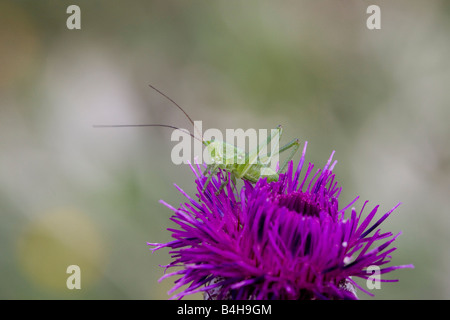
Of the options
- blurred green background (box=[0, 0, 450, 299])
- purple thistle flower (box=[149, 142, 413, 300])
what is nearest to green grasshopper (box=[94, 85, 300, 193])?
purple thistle flower (box=[149, 142, 413, 300])

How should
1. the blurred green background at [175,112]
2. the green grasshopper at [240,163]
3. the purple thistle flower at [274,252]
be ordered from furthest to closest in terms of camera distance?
the blurred green background at [175,112] → the green grasshopper at [240,163] → the purple thistle flower at [274,252]

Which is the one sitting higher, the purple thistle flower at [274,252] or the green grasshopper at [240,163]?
the green grasshopper at [240,163]

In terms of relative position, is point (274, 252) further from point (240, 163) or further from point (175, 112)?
point (175, 112)

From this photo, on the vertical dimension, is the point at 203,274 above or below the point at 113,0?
below

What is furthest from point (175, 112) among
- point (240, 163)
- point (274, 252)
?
point (274, 252)

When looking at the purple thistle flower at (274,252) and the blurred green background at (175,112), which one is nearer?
the purple thistle flower at (274,252)

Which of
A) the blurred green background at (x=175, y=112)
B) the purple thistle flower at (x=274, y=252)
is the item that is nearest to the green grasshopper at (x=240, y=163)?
the purple thistle flower at (x=274, y=252)

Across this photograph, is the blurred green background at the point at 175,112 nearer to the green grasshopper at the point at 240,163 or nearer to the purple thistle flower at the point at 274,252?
the green grasshopper at the point at 240,163
